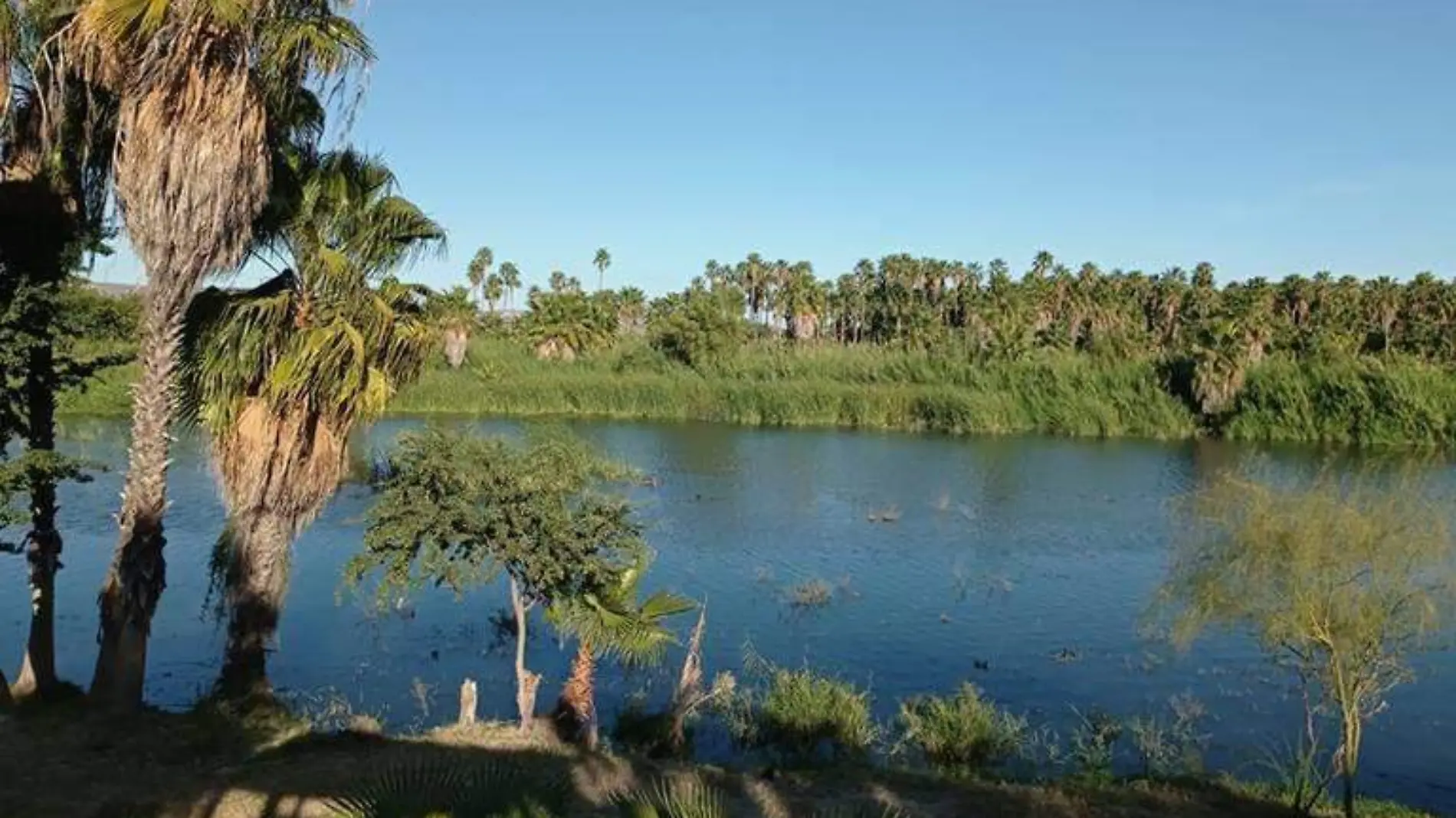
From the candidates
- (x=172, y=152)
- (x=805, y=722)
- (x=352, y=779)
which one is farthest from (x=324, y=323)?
(x=805, y=722)

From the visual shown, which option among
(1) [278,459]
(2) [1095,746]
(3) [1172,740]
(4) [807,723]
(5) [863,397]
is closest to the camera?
(1) [278,459]

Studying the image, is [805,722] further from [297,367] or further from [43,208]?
[43,208]

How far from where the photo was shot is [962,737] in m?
15.1

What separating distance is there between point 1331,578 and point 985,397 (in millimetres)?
50995

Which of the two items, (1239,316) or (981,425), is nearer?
(981,425)

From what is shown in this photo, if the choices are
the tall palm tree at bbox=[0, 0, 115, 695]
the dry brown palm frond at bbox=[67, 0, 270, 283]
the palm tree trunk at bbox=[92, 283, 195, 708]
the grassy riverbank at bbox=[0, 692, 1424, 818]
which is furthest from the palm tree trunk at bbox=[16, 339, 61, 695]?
the dry brown palm frond at bbox=[67, 0, 270, 283]

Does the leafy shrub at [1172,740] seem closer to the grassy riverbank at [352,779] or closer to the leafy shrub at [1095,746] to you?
the leafy shrub at [1095,746]

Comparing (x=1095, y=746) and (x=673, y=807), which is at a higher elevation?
(x=673, y=807)

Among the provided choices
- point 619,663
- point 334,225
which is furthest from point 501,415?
point 334,225

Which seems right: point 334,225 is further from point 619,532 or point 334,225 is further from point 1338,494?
point 1338,494

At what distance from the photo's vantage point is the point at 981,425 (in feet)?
202

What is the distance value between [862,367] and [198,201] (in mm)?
59350

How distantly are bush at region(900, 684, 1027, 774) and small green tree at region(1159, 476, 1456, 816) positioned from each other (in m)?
2.70

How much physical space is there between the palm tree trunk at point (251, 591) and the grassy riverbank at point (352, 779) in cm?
85
